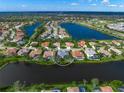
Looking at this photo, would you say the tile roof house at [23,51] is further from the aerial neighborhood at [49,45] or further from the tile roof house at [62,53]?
the tile roof house at [62,53]

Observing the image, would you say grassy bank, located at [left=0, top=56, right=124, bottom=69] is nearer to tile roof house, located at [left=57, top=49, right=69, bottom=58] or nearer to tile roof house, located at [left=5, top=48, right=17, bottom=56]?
tile roof house, located at [left=5, top=48, right=17, bottom=56]

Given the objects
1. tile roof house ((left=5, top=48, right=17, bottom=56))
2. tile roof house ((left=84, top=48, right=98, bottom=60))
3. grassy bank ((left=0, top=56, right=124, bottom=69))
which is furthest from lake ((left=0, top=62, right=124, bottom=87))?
tile roof house ((left=84, top=48, right=98, bottom=60))

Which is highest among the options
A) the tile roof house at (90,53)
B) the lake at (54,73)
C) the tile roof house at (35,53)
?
the tile roof house at (35,53)

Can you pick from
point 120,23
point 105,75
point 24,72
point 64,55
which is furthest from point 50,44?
point 120,23

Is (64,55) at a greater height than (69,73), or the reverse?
(64,55)

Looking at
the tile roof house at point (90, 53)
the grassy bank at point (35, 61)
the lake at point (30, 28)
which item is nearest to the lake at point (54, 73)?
the grassy bank at point (35, 61)

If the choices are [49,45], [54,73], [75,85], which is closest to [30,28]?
[49,45]

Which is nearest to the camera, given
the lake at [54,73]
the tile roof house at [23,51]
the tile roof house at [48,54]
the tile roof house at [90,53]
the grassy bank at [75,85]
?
the grassy bank at [75,85]

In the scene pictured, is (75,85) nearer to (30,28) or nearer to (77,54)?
(77,54)

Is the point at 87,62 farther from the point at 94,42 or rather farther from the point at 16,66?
the point at 16,66
